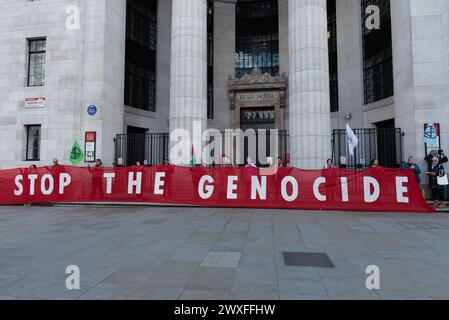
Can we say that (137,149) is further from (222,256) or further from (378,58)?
(378,58)

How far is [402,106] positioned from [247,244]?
1257 centimetres

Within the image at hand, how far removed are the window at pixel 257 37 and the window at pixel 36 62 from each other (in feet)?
45.1

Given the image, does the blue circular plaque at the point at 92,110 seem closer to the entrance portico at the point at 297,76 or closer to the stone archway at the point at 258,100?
the entrance portico at the point at 297,76

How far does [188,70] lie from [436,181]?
1230cm

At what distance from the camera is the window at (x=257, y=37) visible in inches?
971

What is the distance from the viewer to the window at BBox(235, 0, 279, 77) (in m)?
24.7

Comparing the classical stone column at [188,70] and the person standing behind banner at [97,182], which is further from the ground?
the classical stone column at [188,70]

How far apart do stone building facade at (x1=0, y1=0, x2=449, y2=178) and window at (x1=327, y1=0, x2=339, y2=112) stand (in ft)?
0.26

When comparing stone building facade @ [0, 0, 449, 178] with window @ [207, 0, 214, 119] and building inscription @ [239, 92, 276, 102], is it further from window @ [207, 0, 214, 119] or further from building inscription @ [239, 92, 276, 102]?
window @ [207, 0, 214, 119]

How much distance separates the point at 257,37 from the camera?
2509 centimetres

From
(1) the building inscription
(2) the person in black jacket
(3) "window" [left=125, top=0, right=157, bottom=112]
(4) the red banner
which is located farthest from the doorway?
(2) the person in black jacket

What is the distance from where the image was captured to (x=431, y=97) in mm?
13812

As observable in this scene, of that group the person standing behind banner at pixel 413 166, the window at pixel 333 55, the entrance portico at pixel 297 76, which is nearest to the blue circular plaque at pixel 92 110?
the entrance portico at pixel 297 76
